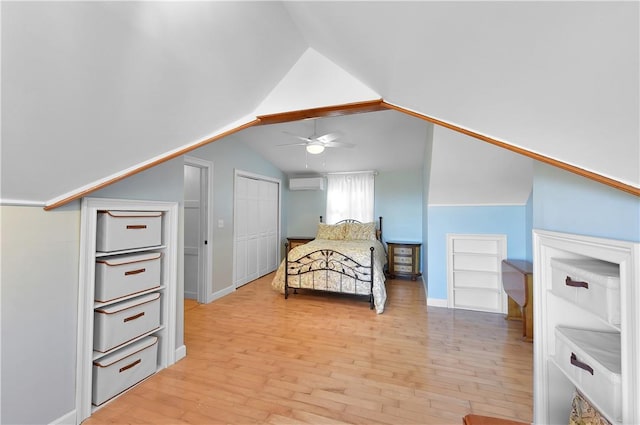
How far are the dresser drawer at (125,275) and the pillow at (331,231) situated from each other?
3.55 meters

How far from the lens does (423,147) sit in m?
4.53

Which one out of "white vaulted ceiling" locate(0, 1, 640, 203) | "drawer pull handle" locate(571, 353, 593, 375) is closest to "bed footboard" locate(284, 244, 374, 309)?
"drawer pull handle" locate(571, 353, 593, 375)

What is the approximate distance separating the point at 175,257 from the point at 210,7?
6.21 ft

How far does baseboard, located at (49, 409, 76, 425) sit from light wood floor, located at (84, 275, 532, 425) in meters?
0.09

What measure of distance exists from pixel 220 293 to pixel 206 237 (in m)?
0.88

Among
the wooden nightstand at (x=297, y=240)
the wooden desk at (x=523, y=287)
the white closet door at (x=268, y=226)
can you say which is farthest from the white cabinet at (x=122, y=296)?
the wooden nightstand at (x=297, y=240)

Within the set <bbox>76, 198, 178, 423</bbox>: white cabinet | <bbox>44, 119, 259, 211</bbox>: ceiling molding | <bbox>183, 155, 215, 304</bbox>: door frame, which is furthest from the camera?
<bbox>183, 155, 215, 304</bbox>: door frame

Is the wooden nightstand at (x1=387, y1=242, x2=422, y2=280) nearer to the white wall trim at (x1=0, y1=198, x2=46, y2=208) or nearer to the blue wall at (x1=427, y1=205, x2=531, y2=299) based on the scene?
the blue wall at (x1=427, y1=205, x2=531, y2=299)

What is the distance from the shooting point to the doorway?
3.82m

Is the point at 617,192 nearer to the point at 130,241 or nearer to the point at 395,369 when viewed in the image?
the point at 395,369

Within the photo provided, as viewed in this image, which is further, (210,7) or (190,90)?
(190,90)

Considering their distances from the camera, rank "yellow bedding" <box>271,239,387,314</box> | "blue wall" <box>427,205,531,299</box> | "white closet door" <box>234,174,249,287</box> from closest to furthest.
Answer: "blue wall" <box>427,205,531,299</box>
"yellow bedding" <box>271,239,387,314</box>
"white closet door" <box>234,174,249,287</box>

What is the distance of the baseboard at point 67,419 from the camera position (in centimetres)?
157

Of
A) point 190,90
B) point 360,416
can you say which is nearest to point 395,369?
point 360,416
